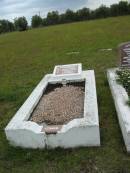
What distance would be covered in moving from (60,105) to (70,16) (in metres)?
57.4

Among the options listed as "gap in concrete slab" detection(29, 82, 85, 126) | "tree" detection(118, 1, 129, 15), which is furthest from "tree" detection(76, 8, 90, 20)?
"gap in concrete slab" detection(29, 82, 85, 126)

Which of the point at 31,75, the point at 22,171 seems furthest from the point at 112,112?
the point at 31,75

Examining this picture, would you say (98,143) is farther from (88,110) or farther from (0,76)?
(0,76)

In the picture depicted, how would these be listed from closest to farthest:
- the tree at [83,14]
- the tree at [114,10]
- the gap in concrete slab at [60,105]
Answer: the gap in concrete slab at [60,105] → the tree at [114,10] → the tree at [83,14]

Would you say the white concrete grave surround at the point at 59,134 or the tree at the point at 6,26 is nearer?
the white concrete grave surround at the point at 59,134

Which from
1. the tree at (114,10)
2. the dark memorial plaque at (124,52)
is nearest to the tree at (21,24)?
the tree at (114,10)

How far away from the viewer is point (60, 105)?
5973 mm

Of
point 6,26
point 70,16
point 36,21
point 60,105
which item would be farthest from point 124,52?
point 6,26

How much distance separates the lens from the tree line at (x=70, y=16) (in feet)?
185

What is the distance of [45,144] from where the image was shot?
4828mm

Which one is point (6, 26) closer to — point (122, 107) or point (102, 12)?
point (102, 12)

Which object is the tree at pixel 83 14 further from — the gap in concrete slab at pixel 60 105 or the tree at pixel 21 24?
the gap in concrete slab at pixel 60 105

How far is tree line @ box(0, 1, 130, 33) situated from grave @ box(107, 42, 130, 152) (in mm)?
48940

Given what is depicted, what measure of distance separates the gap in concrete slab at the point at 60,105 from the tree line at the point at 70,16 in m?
49.5
